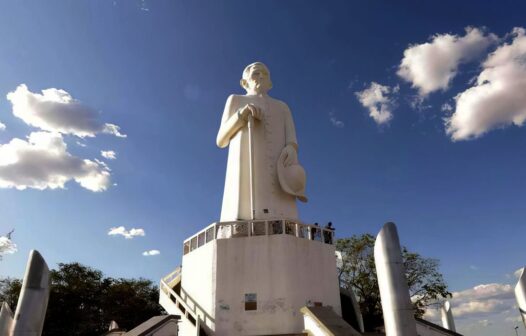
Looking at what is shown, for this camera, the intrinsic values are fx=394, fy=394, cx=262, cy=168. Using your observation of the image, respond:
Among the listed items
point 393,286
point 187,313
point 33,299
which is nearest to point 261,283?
point 187,313

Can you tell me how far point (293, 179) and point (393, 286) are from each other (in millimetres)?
8793

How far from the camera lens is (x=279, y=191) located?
16.5 m

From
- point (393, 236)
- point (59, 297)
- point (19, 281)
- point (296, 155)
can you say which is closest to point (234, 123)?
point (296, 155)

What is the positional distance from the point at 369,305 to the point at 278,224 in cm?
1343

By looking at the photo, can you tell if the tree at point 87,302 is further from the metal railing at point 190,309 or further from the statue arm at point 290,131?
the statue arm at point 290,131

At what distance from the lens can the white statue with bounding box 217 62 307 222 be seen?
15977mm

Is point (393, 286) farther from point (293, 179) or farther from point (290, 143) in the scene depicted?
point (290, 143)

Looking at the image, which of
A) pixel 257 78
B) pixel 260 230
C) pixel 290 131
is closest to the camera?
pixel 260 230

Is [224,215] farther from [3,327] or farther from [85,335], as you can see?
[85,335]

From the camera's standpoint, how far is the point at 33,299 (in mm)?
8438

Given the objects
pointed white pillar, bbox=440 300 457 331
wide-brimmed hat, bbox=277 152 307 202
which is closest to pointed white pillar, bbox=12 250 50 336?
wide-brimmed hat, bbox=277 152 307 202

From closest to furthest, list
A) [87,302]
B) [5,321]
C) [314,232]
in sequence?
1. [5,321]
2. [314,232]
3. [87,302]

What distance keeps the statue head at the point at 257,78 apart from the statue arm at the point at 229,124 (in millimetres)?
1224

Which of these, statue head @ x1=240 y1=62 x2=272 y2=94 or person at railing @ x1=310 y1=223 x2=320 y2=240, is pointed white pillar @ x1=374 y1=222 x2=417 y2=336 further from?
statue head @ x1=240 y1=62 x2=272 y2=94
